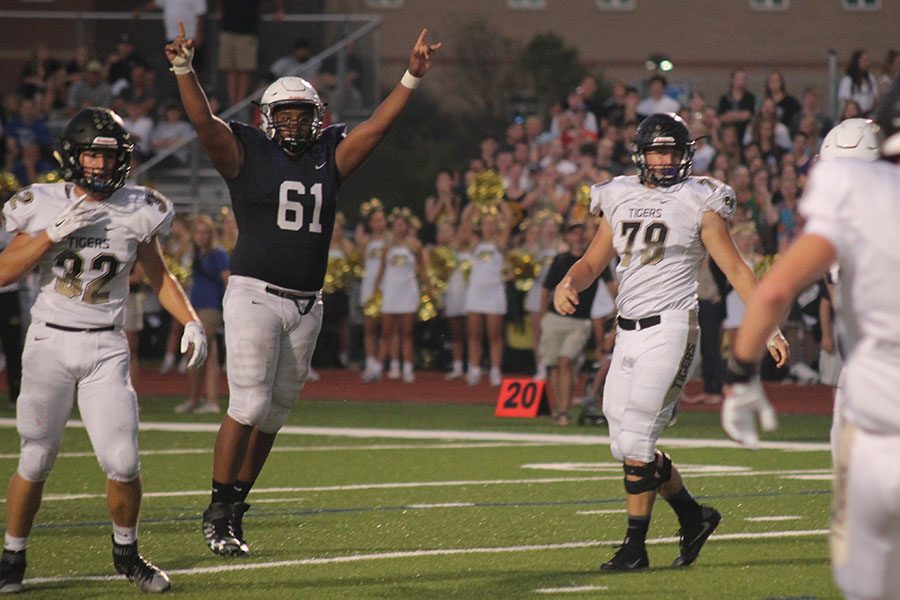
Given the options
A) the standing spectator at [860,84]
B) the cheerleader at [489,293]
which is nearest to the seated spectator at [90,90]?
the cheerleader at [489,293]

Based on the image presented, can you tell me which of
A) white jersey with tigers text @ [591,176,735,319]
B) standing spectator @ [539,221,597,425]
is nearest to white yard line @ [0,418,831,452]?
standing spectator @ [539,221,597,425]

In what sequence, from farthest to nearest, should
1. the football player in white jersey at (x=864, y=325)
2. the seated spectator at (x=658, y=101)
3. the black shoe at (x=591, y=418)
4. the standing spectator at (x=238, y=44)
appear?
1. the standing spectator at (x=238, y=44)
2. the seated spectator at (x=658, y=101)
3. the black shoe at (x=591, y=418)
4. the football player in white jersey at (x=864, y=325)

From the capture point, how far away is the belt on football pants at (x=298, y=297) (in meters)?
6.92

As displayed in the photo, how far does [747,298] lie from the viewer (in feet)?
21.3

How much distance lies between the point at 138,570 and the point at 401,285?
11572 mm

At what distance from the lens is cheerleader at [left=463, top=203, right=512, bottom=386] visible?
55.8 feet

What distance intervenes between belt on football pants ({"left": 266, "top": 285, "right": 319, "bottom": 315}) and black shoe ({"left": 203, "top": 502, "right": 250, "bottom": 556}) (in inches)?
35.7

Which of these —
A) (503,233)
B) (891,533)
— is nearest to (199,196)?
(503,233)

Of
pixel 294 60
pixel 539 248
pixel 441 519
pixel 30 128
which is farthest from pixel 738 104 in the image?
pixel 441 519

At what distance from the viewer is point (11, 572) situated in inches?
233

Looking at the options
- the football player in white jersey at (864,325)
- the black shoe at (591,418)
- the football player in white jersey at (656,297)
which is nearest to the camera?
the football player in white jersey at (864,325)

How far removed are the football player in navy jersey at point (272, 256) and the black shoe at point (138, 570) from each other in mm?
782

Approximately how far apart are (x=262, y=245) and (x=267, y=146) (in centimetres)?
45

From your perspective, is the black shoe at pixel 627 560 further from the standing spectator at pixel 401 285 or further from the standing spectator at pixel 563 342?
the standing spectator at pixel 401 285
